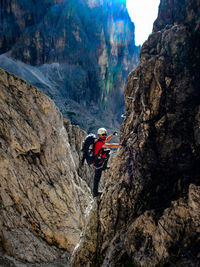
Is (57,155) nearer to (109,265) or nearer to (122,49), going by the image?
(109,265)

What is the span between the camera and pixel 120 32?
100 m

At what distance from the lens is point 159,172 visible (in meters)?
6.37

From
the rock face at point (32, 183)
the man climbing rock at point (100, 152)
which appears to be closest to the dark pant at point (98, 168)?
the man climbing rock at point (100, 152)

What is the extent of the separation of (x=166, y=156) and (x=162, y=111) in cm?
151

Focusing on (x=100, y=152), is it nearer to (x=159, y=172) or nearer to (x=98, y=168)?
(x=98, y=168)

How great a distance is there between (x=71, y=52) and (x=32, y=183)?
69.3 metres

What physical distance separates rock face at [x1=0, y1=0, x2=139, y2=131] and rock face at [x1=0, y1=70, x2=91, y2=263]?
141 ft

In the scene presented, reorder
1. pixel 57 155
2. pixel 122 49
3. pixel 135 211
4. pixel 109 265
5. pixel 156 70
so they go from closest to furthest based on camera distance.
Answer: pixel 109 265 < pixel 135 211 < pixel 156 70 < pixel 57 155 < pixel 122 49

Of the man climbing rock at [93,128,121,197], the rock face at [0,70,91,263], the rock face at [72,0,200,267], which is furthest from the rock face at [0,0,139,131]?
the rock face at [72,0,200,267]

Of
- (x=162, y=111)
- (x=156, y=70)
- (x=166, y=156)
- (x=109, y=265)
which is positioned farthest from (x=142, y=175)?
(x=156, y=70)

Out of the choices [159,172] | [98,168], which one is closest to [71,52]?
[98,168]

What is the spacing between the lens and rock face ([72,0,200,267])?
516 centimetres

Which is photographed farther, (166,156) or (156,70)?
(156,70)

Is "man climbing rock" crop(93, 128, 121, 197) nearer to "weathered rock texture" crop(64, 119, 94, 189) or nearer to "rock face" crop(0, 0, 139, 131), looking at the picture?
"weathered rock texture" crop(64, 119, 94, 189)
